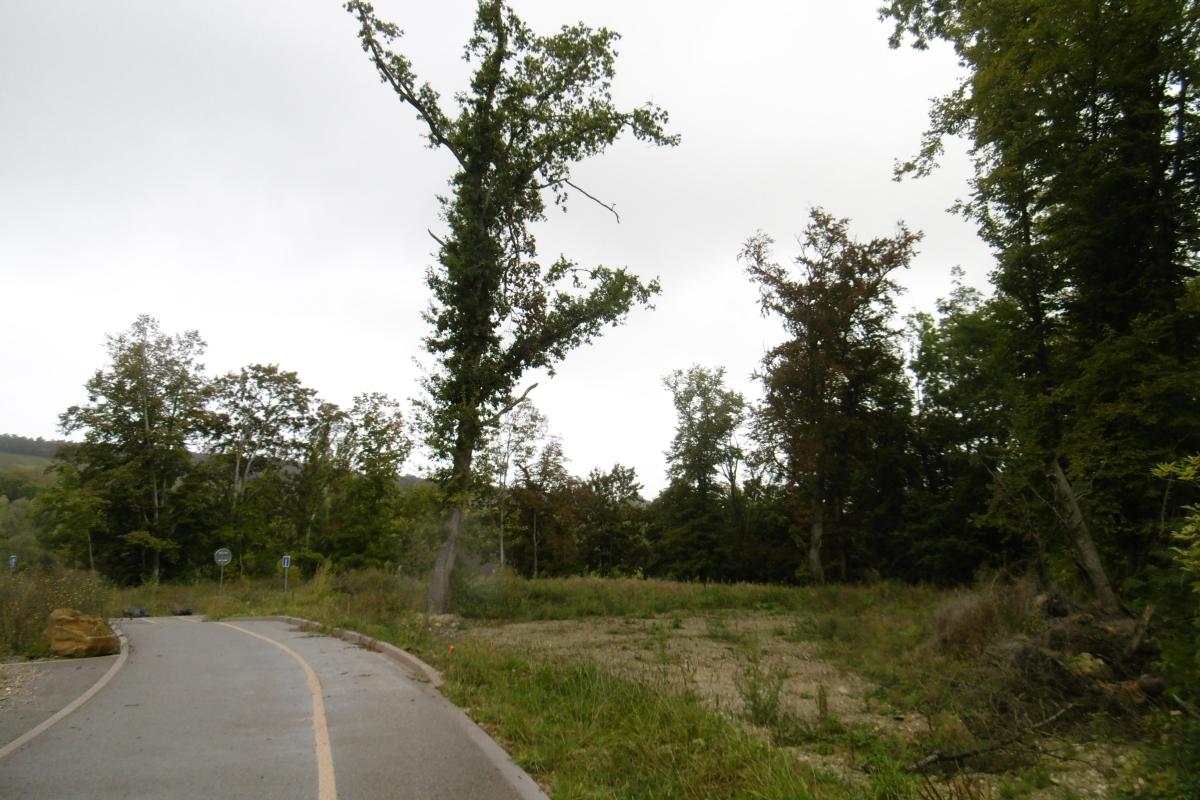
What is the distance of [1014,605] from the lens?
11578mm

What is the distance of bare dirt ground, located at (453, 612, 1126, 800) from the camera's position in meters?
6.05

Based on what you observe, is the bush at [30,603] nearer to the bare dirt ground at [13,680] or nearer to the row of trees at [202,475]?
the bare dirt ground at [13,680]

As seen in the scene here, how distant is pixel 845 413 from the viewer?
34.9 metres

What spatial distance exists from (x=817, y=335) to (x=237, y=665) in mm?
27668

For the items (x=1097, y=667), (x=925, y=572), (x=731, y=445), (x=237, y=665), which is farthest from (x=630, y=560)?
(x=1097, y=667)

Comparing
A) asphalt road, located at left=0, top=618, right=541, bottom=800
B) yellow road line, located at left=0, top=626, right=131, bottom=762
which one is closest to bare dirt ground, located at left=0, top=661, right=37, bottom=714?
asphalt road, located at left=0, top=618, right=541, bottom=800

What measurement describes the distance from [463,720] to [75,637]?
10.1 metres

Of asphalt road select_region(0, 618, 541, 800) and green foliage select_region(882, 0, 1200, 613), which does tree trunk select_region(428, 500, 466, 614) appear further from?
green foliage select_region(882, 0, 1200, 613)

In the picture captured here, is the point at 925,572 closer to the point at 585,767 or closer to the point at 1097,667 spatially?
the point at 1097,667

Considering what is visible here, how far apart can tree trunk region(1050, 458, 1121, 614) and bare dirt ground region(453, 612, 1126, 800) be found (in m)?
4.98

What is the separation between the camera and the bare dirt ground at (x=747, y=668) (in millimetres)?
6047

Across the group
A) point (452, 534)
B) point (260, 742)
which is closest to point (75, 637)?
point (260, 742)

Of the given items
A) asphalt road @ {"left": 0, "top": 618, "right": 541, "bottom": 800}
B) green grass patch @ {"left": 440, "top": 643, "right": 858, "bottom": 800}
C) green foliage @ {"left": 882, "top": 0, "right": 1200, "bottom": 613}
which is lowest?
asphalt road @ {"left": 0, "top": 618, "right": 541, "bottom": 800}

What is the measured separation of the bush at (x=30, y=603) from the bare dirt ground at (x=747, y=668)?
8452 millimetres
